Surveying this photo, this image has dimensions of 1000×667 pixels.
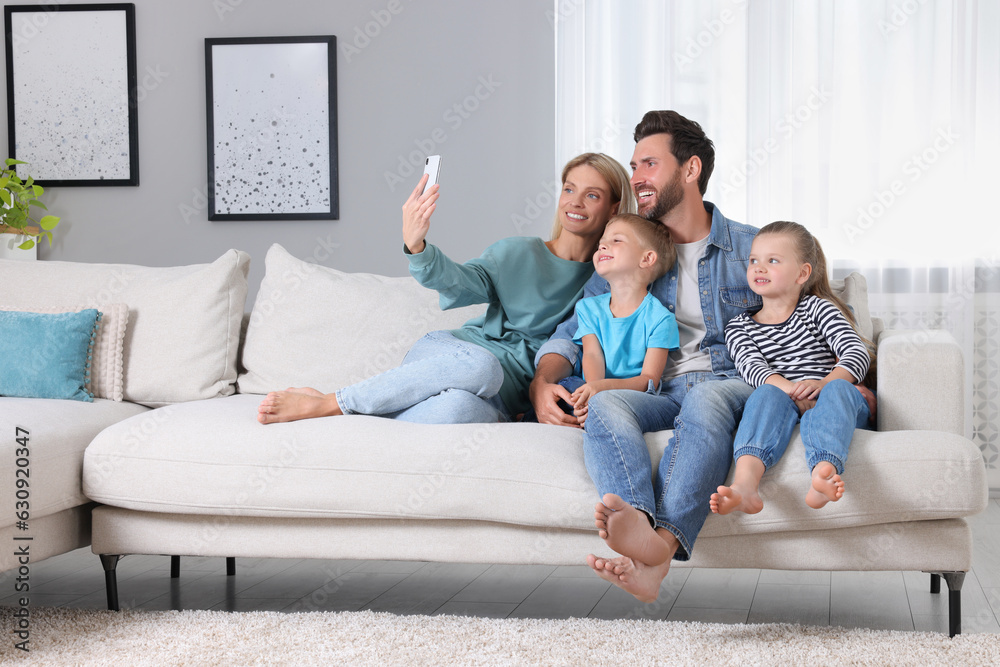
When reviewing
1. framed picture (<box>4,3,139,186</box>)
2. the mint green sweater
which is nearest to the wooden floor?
the mint green sweater

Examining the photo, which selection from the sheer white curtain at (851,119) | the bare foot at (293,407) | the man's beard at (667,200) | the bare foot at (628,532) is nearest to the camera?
the bare foot at (628,532)

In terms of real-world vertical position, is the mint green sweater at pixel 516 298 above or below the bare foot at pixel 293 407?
above

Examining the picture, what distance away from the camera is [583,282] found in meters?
2.22

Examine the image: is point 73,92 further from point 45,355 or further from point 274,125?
point 45,355

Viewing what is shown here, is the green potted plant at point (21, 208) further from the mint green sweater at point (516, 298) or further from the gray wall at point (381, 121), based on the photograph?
the mint green sweater at point (516, 298)

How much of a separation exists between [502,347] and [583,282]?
0.30 m

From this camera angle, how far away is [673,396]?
186 centimetres

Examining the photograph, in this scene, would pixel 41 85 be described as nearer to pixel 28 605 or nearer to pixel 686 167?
pixel 28 605

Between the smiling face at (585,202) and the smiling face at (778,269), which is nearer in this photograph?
the smiling face at (778,269)

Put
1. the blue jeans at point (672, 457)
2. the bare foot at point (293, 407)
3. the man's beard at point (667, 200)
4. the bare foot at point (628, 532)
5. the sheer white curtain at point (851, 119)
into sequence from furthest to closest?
the sheer white curtain at point (851, 119) → the man's beard at point (667, 200) → the bare foot at point (293, 407) → the blue jeans at point (672, 457) → the bare foot at point (628, 532)

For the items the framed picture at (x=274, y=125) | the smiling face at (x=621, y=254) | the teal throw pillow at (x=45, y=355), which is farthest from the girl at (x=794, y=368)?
the framed picture at (x=274, y=125)

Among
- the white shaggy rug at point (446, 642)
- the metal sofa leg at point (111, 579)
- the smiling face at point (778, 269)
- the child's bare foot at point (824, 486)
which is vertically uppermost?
the smiling face at point (778, 269)

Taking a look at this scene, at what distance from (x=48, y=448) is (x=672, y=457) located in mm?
1179

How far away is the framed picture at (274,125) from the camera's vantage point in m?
3.42
